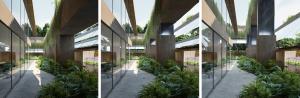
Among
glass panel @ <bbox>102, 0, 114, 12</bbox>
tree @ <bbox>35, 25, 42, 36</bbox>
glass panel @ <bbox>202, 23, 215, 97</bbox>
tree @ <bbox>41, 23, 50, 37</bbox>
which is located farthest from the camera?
glass panel @ <bbox>202, 23, 215, 97</bbox>

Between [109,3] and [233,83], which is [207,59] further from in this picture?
[109,3]

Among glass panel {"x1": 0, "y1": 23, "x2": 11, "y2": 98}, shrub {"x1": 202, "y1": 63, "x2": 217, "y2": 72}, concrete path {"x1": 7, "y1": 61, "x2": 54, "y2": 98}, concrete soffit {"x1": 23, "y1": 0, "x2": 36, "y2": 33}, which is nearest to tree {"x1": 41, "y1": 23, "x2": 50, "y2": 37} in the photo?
concrete soffit {"x1": 23, "y1": 0, "x2": 36, "y2": 33}

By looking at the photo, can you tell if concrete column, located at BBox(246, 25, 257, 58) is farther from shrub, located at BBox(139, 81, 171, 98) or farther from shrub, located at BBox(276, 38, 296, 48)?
shrub, located at BBox(139, 81, 171, 98)

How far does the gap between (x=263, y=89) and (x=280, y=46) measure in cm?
73

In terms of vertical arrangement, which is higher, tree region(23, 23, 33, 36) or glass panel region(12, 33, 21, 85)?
tree region(23, 23, 33, 36)

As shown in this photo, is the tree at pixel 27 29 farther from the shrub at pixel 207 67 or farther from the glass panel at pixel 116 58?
the shrub at pixel 207 67

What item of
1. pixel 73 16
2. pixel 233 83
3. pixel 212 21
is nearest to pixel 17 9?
pixel 73 16

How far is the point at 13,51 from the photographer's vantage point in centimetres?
568

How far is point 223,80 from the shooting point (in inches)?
233

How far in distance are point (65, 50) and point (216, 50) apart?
7.87 ft

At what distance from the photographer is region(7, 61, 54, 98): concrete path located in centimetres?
546

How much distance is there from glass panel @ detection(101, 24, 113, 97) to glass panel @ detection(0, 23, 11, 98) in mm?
1506

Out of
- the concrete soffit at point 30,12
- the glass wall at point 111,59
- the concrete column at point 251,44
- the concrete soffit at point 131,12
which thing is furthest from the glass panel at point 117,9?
the concrete column at point 251,44

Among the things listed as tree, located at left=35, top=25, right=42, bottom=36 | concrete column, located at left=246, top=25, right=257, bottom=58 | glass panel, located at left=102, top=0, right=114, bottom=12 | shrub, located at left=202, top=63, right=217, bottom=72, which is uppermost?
glass panel, located at left=102, top=0, right=114, bottom=12
